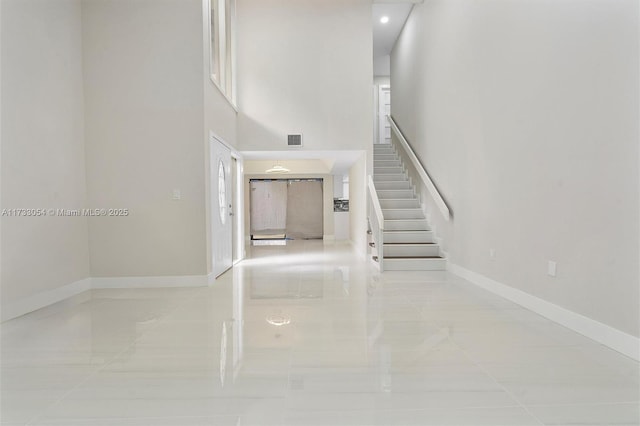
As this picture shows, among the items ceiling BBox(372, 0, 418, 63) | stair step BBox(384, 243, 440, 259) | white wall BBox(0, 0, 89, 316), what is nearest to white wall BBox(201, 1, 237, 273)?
white wall BBox(0, 0, 89, 316)

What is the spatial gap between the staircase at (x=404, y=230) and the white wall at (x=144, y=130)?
10.4 feet

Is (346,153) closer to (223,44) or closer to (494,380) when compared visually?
(223,44)

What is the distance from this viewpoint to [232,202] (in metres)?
6.75

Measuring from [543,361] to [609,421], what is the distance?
0.68m

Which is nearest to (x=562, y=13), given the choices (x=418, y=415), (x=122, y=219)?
(x=418, y=415)

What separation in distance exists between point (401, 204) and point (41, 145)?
18.6 feet

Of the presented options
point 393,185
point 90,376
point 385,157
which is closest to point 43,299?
point 90,376

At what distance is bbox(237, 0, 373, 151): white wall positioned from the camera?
269 inches

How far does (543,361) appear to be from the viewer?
2467 mm

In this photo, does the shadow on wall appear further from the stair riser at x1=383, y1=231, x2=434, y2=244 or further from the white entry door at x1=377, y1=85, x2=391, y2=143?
the white entry door at x1=377, y1=85, x2=391, y2=143

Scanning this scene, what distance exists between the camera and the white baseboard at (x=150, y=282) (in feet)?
16.0

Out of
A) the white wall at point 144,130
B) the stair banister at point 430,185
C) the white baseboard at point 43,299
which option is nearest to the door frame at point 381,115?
the stair banister at point 430,185

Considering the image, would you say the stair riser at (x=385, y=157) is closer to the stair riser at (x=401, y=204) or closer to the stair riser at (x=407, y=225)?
the stair riser at (x=401, y=204)

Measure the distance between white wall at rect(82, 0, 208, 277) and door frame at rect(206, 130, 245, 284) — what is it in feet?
0.66
